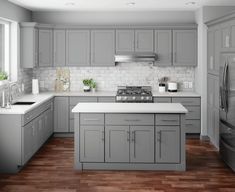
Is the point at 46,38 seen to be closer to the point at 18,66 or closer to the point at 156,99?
the point at 18,66

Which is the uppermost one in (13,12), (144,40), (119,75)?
(13,12)

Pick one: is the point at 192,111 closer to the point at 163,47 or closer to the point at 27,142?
the point at 163,47

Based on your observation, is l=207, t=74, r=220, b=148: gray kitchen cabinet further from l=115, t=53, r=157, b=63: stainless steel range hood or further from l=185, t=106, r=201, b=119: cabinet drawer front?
l=115, t=53, r=157, b=63: stainless steel range hood

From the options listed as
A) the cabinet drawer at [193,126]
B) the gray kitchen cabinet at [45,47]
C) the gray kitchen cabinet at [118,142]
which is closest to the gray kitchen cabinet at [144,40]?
the cabinet drawer at [193,126]

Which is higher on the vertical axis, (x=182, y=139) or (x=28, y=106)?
(x=28, y=106)

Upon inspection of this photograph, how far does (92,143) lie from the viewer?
5.93 metres

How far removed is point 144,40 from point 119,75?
967 millimetres

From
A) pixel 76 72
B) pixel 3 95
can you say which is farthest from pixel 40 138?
pixel 76 72

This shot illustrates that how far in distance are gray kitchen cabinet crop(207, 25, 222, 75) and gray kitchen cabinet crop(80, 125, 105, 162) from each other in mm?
2509

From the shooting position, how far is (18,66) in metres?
8.02

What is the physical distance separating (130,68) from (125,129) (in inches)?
129

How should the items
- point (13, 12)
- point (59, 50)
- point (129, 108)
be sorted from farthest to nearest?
1. point (59, 50)
2. point (13, 12)
3. point (129, 108)

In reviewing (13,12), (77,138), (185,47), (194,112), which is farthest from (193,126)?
(13,12)

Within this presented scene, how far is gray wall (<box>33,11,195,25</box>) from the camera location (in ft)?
28.9
